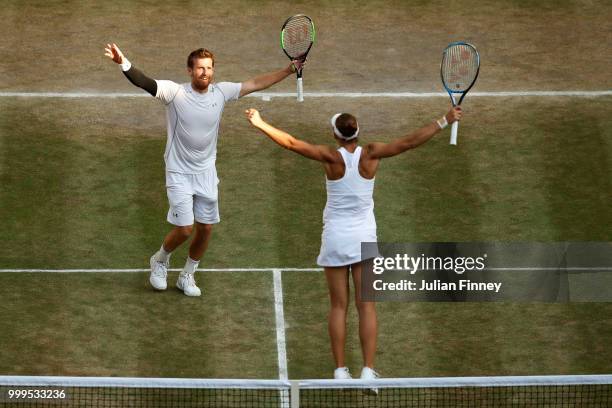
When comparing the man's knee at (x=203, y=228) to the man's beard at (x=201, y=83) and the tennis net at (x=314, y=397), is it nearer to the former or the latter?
the man's beard at (x=201, y=83)

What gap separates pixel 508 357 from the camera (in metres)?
15.3

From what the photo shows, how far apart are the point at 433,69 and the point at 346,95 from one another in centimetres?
147

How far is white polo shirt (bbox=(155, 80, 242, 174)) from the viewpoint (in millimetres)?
15633

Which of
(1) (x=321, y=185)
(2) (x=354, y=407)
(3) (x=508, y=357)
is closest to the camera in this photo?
(2) (x=354, y=407)

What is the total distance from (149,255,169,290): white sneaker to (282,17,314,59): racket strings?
2640mm

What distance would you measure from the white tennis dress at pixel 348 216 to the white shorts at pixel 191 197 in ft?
7.35

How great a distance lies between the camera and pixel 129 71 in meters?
15.1

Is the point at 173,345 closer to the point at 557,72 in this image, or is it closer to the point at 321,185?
the point at 321,185

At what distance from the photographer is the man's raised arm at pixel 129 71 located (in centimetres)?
1485

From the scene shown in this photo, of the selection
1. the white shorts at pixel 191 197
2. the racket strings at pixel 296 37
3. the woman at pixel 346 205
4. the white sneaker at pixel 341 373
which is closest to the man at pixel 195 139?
the white shorts at pixel 191 197

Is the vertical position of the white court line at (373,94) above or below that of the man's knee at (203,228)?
above

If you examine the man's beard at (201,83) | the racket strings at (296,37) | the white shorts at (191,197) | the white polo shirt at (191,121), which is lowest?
the white shorts at (191,197)

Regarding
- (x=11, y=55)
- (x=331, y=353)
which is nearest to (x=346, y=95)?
(x=11, y=55)

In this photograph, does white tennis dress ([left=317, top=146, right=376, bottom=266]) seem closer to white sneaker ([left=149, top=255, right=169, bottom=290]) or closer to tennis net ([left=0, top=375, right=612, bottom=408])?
tennis net ([left=0, top=375, right=612, bottom=408])
